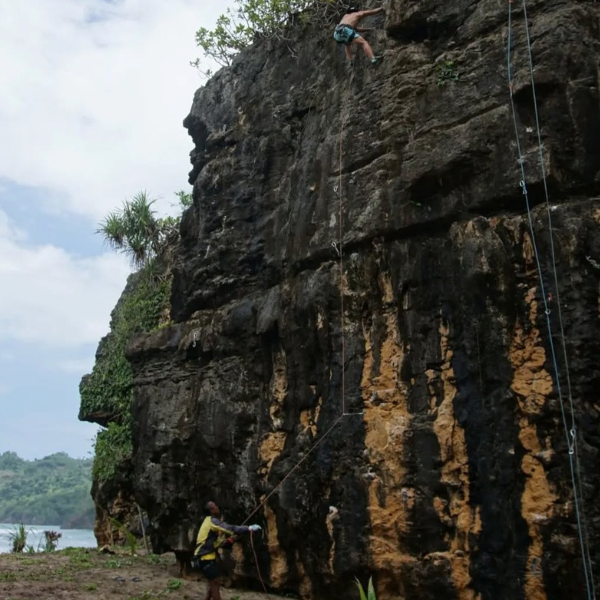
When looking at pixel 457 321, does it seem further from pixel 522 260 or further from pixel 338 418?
pixel 338 418

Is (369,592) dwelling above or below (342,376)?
below

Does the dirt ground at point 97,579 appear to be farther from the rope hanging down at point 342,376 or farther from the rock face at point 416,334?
the rope hanging down at point 342,376

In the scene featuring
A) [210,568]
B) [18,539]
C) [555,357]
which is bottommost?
[210,568]

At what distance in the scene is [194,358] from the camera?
12672 millimetres

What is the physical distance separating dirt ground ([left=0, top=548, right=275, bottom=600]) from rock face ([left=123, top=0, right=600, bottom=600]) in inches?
27.2

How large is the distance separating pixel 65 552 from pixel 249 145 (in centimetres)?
955

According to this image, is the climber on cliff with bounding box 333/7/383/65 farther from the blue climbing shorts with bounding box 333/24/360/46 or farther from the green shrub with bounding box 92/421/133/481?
the green shrub with bounding box 92/421/133/481

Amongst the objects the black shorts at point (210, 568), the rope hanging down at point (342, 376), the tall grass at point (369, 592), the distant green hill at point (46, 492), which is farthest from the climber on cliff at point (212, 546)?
the distant green hill at point (46, 492)

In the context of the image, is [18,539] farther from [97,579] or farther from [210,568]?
[210,568]

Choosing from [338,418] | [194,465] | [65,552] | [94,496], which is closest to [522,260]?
[338,418]

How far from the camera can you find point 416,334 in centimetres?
847

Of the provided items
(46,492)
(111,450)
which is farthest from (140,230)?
(46,492)

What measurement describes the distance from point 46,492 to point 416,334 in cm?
9626

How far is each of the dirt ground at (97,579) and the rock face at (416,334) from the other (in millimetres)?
691
